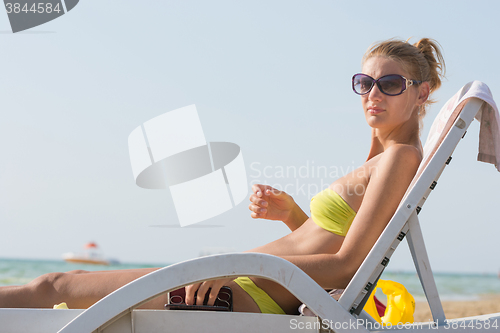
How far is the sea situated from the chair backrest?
17.7 metres

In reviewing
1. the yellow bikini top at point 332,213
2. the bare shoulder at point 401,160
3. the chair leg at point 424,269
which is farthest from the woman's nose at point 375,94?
the chair leg at point 424,269

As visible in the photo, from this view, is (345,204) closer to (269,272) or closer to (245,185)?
(269,272)

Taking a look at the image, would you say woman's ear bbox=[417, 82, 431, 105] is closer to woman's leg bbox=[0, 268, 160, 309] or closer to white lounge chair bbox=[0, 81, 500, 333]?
white lounge chair bbox=[0, 81, 500, 333]

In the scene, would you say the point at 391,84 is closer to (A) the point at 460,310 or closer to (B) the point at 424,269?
(B) the point at 424,269

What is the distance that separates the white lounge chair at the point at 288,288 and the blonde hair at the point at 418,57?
1.65 ft

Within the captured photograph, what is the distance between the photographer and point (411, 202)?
173 cm

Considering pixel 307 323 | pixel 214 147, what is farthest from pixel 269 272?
pixel 214 147

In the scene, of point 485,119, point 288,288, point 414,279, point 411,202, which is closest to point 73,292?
point 288,288

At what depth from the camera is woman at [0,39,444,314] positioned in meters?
1.81

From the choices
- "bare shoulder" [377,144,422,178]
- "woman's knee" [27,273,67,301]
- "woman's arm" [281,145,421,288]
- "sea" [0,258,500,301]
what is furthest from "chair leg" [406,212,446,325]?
"sea" [0,258,500,301]

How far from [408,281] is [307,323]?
71.4 feet

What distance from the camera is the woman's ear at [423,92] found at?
2.37m

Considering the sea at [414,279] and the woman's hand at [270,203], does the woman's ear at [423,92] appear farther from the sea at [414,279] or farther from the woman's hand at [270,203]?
the sea at [414,279]

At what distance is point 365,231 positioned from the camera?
1.81 meters
